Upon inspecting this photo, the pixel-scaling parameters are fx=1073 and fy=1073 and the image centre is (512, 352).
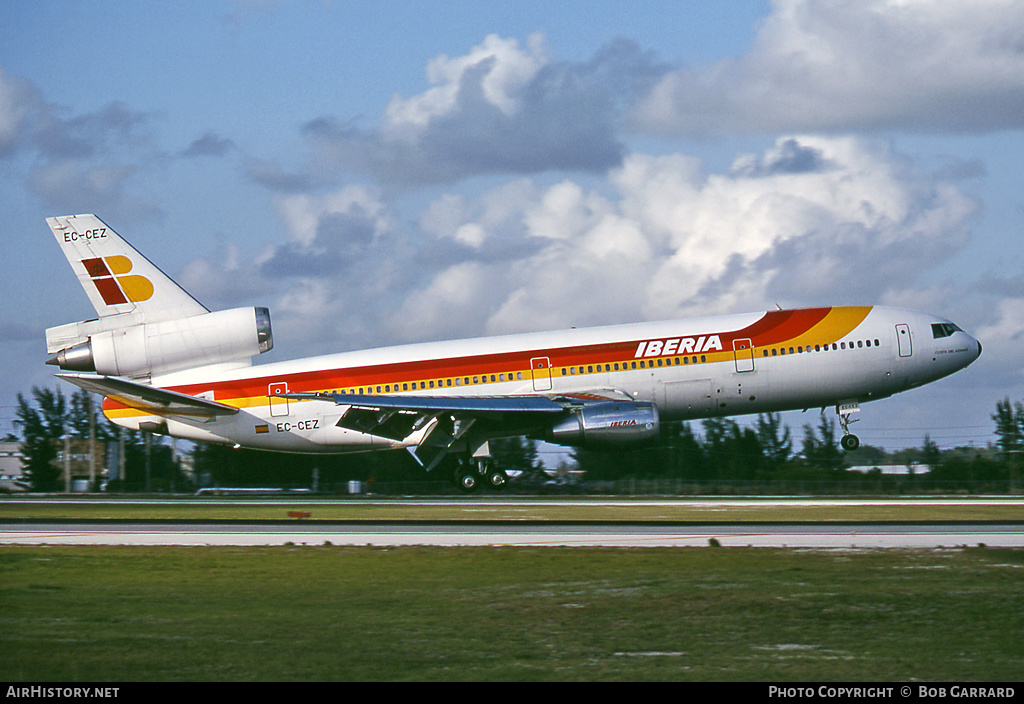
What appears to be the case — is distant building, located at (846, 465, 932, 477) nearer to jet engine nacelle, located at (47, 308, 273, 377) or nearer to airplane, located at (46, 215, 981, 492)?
airplane, located at (46, 215, 981, 492)

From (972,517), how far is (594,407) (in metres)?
13.4

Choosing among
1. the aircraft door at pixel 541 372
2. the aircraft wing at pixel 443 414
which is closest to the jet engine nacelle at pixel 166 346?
the aircraft wing at pixel 443 414

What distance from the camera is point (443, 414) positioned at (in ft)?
126

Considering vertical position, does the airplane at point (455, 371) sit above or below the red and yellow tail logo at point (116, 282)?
below

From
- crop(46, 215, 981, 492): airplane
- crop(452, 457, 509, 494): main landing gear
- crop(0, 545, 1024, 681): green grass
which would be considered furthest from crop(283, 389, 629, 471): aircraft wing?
crop(0, 545, 1024, 681): green grass

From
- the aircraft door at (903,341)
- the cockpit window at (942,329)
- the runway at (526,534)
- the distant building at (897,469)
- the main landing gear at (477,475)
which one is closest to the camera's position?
the runway at (526,534)

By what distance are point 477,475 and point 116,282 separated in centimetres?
1568

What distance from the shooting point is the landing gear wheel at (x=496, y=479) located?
3972 centimetres

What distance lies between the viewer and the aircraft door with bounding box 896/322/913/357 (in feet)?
131

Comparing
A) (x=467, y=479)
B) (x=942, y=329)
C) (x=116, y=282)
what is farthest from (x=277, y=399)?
(x=942, y=329)

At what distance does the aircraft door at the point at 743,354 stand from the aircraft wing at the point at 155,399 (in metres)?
18.5

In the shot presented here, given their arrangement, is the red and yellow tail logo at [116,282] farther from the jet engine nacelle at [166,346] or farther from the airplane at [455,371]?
the jet engine nacelle at [166,346]
